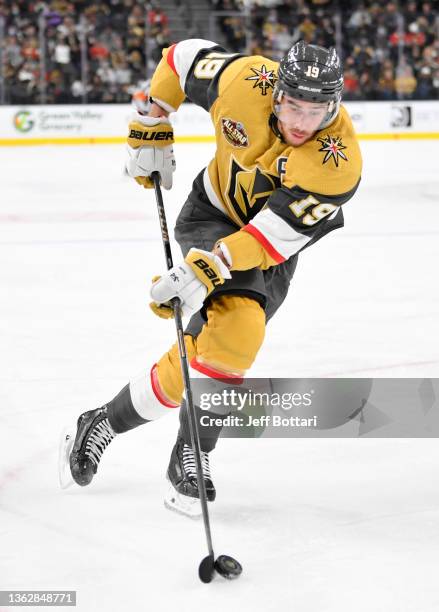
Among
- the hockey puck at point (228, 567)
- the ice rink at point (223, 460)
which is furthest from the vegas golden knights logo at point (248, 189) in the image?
the hockey puck at point (228, 567)

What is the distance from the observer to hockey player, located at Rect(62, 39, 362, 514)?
2.42 m

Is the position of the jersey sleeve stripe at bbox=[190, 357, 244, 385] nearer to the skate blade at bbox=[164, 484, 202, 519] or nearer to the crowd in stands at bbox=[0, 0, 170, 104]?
the skate blade at bbox=[164, 484, 202, 519]

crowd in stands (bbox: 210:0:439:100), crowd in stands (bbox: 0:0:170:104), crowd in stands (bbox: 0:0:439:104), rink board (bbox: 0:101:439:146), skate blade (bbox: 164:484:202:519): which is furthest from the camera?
crowd in stands (bbox: 210:0:439:100)

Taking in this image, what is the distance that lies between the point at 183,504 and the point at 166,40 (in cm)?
1061

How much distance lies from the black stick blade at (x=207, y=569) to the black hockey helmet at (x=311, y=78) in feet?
3.47

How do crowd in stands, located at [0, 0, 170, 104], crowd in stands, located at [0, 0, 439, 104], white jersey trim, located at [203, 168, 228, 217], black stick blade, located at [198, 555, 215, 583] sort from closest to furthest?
black stick blade, located at [198, 555, 215, 583] → white jersey trim, located at [203, 168, 228, 217] → crowd in stands, located at [0, 0, 170, 104] → crowd in stands, located at [0, 0, 439, 104]

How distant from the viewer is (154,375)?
262cm

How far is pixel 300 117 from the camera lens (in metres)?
2.43

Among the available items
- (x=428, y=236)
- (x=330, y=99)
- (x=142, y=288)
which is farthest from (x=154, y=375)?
(x=428, y=236)

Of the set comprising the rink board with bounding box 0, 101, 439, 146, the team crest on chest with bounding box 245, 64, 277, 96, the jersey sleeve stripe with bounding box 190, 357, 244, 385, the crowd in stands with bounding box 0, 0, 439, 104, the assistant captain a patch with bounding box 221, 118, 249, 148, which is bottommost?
the rink board with bounding box 0, 101, 439, 146

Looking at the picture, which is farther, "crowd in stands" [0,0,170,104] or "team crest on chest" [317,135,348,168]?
"crowd in stands" [0,0,170,104]

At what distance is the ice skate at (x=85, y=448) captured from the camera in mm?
2682

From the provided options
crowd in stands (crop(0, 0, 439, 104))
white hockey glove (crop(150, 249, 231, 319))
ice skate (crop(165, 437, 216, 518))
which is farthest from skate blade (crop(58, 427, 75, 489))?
crowd in stands (crop(0, 0, 439, 104))

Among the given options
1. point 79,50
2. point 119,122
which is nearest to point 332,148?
point 119,122
